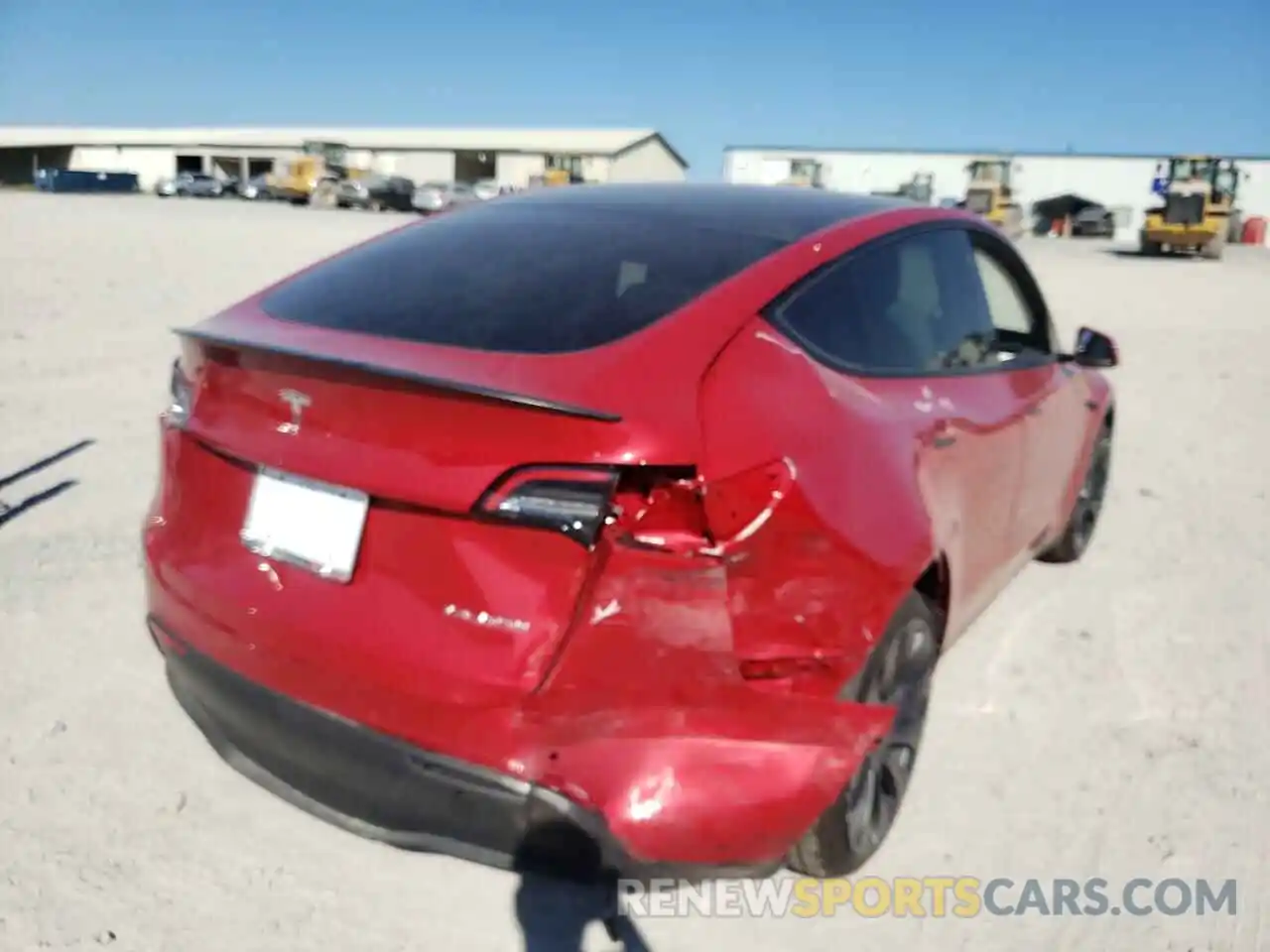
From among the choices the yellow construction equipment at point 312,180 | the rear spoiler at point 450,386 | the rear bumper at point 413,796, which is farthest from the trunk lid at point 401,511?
the yellow construction equipment at point 312,180

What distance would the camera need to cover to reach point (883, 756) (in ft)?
8.66

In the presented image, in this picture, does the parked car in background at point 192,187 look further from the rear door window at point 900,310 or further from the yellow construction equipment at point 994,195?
the rear door window at point 900,310

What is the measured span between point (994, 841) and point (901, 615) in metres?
0.69

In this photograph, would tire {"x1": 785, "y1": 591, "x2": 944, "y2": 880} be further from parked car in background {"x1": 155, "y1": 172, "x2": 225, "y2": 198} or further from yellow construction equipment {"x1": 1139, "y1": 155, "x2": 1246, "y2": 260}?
parked car in background {"x1": 155, "y1": 172, "x2": 225, "y2": 198}

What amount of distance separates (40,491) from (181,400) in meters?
2.95

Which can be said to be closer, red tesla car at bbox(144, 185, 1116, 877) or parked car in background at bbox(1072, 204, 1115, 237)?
red tesla car at bbox(144, 185, 1116, 877)

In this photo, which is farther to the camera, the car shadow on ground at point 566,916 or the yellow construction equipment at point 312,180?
the yellow construction equipment at point 312,180

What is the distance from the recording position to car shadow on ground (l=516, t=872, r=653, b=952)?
7.53ft

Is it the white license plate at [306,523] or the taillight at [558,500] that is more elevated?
the taillight at [558,500]

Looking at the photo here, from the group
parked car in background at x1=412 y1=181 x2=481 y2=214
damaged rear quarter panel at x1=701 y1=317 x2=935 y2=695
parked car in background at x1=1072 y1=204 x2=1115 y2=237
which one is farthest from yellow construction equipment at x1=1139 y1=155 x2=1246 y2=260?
damaged rear quarter panel at x1=701 y1=317 x2=935 y2=695

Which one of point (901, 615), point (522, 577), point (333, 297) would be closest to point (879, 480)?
point (901, 615)

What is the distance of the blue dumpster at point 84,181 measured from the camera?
52031 millimetres

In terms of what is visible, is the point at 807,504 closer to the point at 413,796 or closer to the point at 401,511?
the point at 401,511

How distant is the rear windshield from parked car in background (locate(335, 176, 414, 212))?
1567 inches
